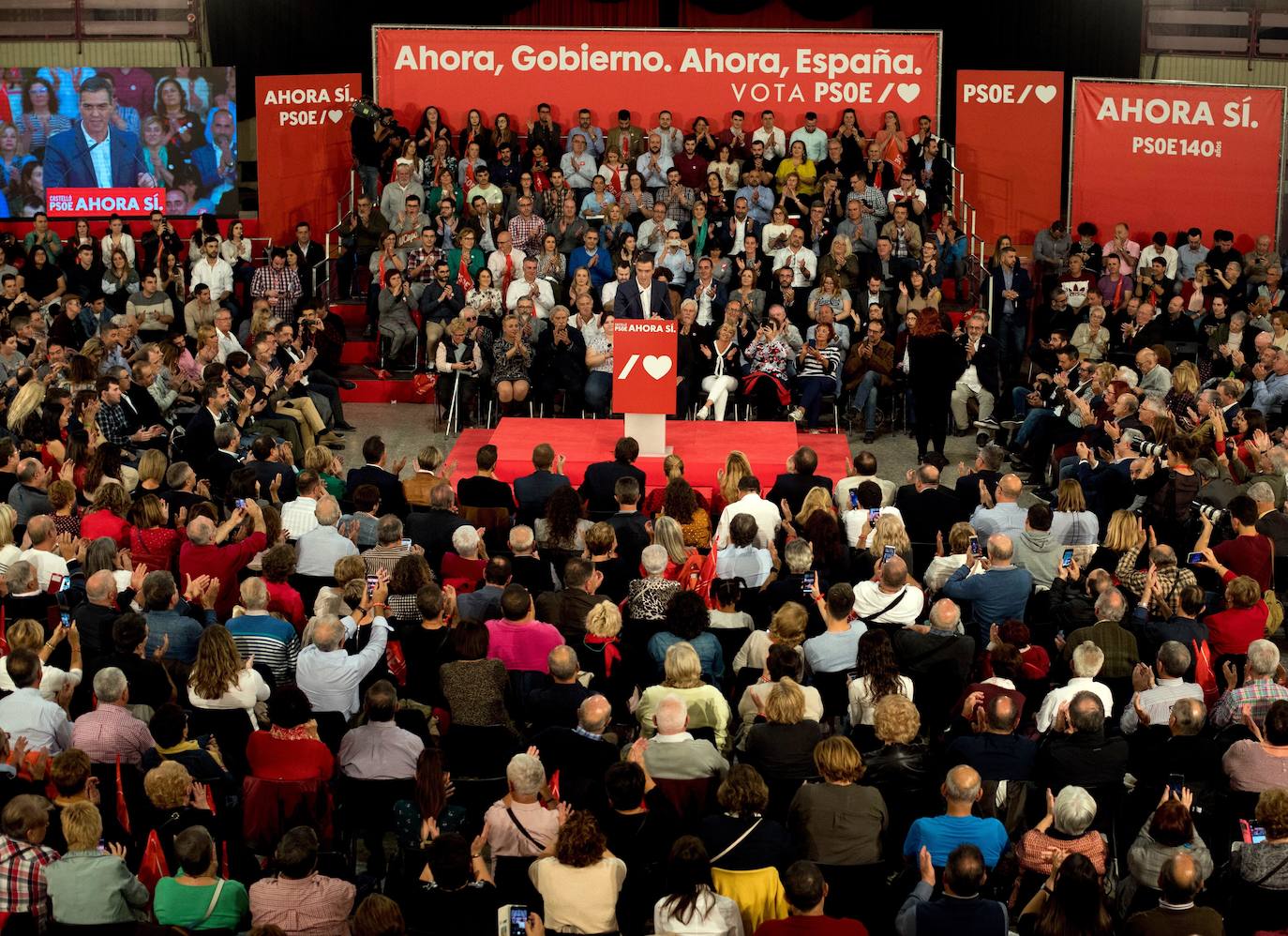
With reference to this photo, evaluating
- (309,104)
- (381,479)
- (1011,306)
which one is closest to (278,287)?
(309,104)

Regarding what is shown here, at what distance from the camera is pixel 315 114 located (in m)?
17.1

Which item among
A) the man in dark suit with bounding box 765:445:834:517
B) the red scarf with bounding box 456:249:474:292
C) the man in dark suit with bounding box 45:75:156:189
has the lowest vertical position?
the man in dark suit with bounding box 765:445:834:517

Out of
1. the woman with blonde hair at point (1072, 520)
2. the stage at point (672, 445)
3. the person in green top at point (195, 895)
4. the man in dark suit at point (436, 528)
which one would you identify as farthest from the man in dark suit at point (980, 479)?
the person in green top at point (195, 895)

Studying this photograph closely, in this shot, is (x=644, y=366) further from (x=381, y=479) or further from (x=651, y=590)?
(x=651, y=590)

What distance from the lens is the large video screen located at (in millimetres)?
16641

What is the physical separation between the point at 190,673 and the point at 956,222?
1102cm

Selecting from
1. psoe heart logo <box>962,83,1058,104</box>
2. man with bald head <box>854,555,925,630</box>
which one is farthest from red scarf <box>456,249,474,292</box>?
man with bald head <box>854,555,925,630</box>

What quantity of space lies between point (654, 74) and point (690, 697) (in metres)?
11.2

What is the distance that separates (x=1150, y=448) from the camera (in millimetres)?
10125

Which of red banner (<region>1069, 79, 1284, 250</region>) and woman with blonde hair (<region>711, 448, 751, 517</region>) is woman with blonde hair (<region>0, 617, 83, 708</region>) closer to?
woman with blonde hair (<region>711, 448, 751, 517</region>)

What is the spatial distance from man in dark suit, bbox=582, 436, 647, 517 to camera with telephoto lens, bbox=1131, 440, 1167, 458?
9.89ft

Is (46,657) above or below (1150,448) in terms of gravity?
below

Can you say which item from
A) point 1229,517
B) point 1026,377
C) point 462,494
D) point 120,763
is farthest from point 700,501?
point 1026,377

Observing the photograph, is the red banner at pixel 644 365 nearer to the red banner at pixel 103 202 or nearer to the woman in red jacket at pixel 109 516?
the woman in red jacket at pixel 109 516
